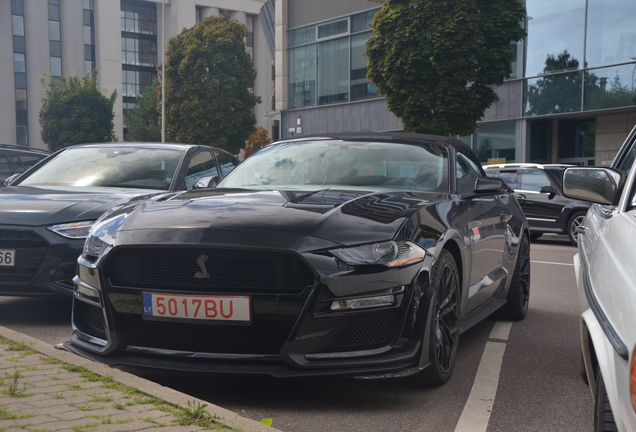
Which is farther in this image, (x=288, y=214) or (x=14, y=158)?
(x=14, y=158)

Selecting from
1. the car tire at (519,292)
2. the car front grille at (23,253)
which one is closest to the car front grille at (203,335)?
the car front grille at (23,253)

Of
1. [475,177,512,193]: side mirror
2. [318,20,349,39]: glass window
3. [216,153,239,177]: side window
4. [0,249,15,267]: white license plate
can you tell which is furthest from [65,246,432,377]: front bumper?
[318,20,349,39]: glass window

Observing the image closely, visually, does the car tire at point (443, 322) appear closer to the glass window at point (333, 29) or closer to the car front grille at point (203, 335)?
the car front grille at point (203, 335)

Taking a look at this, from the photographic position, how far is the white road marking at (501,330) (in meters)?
5.54

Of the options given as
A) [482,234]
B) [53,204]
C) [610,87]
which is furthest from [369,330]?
[610,87]

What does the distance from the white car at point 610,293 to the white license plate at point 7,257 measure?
3.90 m

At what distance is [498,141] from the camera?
94.2 feet

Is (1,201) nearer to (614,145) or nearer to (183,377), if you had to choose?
(183,377)

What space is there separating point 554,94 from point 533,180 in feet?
37.2

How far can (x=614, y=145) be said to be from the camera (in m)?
26.0

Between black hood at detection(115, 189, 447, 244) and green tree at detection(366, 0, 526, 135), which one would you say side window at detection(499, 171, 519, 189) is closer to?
green tree at detection(366, 0, 526, 135)

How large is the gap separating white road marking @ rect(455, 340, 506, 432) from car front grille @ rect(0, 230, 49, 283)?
3.21 meters

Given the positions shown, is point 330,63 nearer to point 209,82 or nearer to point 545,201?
point 209,82

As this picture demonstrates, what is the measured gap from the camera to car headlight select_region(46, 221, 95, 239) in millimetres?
5430
